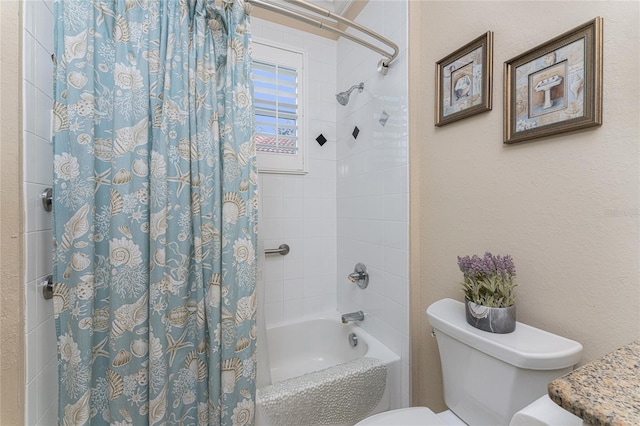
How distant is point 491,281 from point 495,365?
0.80ft

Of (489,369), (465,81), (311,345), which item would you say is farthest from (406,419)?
(465,81)

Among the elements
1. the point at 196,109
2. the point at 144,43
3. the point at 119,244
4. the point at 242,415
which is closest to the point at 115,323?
the point at 119,244

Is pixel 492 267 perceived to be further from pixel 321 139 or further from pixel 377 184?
pixel 321 139

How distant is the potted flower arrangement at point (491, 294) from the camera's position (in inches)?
33.1

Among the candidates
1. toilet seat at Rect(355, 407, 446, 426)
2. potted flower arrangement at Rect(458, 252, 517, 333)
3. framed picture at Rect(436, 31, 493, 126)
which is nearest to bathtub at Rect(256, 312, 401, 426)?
toilet seat at Rect(355, 407, 446, 426)

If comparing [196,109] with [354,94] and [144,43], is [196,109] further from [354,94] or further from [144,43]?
[354,94]

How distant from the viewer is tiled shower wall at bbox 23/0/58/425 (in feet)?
2.72

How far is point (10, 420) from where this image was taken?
748 mm

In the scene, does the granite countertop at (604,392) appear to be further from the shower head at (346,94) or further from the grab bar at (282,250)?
the shower head at (346,94)

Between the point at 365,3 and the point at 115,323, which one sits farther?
the point at 365,3

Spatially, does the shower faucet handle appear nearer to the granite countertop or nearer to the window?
the window

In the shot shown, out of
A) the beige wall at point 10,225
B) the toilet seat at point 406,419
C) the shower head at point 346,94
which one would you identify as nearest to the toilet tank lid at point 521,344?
the toilet seat at point 406,419

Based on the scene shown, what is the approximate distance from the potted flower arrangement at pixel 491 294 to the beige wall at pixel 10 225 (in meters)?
1.38

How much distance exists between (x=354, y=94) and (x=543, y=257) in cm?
147
